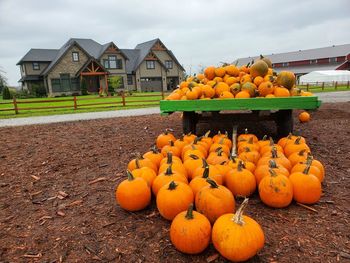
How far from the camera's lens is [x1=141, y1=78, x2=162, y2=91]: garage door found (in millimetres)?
45812

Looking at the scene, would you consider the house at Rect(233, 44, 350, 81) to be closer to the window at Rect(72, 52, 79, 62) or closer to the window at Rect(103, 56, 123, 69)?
the window at Rect(103, 56, 123, 69)

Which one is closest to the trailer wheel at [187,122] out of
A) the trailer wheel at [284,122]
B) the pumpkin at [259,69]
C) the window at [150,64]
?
the pumpkin at [259,69]

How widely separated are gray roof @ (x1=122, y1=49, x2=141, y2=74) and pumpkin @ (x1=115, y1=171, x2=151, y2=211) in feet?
144

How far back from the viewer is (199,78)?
5727 mm

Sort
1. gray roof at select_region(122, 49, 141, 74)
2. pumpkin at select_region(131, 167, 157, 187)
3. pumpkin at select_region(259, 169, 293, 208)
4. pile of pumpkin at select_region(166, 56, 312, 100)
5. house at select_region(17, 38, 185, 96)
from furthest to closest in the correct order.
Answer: gray roof at select_region(122, 49, 141, 74) < house at select_region(17, 38, 185, 96) < pile of pumpkin at select_region(166, 56, 312, 100) < pumpkin at select_region(131, 167, 157, 187) < pumpkin at select_region(259, 169, 293, 208)

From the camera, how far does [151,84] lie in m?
46.4

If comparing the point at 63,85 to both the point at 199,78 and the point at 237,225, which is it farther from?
the point at 237,225

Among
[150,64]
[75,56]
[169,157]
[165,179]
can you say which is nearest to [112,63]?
[75,56]

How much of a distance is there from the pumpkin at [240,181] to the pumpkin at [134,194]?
0.85m

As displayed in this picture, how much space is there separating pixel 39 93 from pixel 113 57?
40.0ft

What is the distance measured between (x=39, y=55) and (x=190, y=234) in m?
47.4

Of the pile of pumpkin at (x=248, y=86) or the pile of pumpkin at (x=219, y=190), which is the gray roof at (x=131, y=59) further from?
the pile of pumpkin at (x=219, y=190)

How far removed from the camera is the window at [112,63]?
138 feet

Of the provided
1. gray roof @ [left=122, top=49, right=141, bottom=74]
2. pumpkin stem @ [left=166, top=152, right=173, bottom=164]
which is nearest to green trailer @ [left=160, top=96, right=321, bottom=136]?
pumpkin stem @ [left=166, top=152, right=173, bottom=164]
